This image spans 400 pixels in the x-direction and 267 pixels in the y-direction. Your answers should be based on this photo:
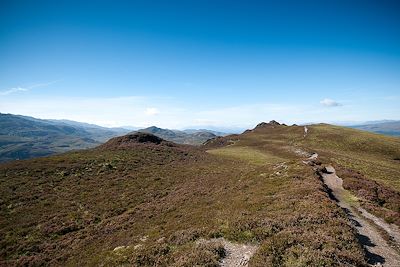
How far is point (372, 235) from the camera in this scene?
16.9m

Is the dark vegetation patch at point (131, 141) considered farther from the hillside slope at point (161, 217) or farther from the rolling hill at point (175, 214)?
the hillside slope at point (161, 217)

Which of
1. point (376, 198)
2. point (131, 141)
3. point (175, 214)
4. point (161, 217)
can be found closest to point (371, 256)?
point (376, 198)

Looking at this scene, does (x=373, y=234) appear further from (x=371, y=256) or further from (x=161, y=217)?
(x=161, y=217)

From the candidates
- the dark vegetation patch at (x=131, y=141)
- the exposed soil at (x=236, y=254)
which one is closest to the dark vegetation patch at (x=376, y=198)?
the exposed soil at (x=236, y=254)

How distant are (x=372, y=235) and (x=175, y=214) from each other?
17.1 m

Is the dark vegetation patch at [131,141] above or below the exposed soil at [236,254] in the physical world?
above

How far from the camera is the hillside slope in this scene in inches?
556

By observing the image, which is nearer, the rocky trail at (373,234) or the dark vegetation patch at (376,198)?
the rocky trail at (373,234)

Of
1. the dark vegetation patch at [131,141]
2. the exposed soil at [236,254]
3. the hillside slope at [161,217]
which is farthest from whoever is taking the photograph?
the dark vegetation patch at [131,141]

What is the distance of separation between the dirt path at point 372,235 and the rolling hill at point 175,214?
30 centimetres

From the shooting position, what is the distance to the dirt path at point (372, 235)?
1380cm

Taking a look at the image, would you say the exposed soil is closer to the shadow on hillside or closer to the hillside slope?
the hillside slope

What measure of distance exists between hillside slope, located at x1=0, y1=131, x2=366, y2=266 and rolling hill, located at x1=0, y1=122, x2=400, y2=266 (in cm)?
10

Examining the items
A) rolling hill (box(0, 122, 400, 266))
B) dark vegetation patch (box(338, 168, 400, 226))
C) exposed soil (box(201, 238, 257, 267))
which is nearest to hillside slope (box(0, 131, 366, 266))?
rolling hill (box(0, 122, 400, 266))
